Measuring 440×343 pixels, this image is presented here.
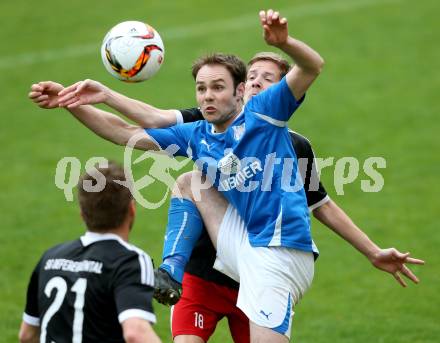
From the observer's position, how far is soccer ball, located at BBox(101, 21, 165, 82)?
7.14 metres

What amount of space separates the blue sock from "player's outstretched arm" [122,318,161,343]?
1.85 metres

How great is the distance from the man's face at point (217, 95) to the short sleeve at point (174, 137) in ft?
0.96

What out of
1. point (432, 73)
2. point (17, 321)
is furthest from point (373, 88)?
point (17, 321)

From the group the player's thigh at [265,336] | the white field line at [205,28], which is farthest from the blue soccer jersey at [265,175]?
the white field line at [205,28]

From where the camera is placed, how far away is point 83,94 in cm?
675

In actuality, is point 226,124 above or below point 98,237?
above

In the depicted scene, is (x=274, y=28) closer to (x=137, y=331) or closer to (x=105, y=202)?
(x=105, y=202)

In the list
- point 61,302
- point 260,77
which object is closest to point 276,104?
point 260,77

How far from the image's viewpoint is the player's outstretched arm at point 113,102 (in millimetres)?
6645

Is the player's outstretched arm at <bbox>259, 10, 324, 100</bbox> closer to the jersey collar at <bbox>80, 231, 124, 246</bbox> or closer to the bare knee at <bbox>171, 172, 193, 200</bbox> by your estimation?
the bare knee at <bbox>171, 172, 193, 200</bbox>

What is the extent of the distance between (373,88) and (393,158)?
2.87 m

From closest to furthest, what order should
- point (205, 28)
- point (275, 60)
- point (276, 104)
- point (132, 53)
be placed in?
point (276, 104)
point (132, 53)
point (275, 60)
point (205, 28)

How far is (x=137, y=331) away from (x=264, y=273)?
5.89 ft

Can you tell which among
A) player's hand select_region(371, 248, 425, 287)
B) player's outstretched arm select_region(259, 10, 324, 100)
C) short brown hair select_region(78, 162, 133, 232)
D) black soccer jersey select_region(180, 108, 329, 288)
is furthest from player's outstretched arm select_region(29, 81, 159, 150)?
player's hand select_region(371, 248, 425, 287)
